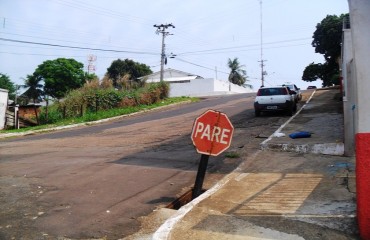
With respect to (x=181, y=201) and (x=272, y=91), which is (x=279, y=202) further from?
(x=272, y=91)

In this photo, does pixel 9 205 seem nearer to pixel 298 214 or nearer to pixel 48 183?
pixel 48 183

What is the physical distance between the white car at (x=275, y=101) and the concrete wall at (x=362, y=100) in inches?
544

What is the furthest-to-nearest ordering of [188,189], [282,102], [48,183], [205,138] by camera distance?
[282,102]
[48,183]
[188,189]
[205,138]

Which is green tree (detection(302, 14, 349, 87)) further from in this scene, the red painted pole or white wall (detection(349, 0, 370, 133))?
the red painted pole

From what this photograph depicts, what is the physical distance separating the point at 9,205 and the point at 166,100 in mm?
28582

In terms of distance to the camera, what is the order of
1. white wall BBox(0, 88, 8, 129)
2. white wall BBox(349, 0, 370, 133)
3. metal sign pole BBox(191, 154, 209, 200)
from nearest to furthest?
white wall BBox(349, 0, 370, 133), metal sign pole BBox(191, 154, 209, 200), white wall BBox(0, 88, 8, 129)

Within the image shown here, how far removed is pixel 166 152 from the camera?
11.1 metres

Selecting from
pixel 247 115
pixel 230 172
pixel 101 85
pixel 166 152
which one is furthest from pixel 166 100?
pixel 230 172

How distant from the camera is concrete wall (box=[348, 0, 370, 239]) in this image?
425 centimetres

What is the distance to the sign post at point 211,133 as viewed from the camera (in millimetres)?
6375

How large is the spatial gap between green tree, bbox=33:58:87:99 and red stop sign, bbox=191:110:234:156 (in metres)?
52.6

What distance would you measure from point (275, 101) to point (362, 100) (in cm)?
1403

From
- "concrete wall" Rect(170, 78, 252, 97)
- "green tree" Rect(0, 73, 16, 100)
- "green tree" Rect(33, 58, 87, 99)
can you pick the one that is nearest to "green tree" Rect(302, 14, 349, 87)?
"concrete wall" Rect(170, 78, 252, 97)

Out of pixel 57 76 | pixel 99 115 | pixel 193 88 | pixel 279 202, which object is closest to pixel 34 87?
pixel 57 76
